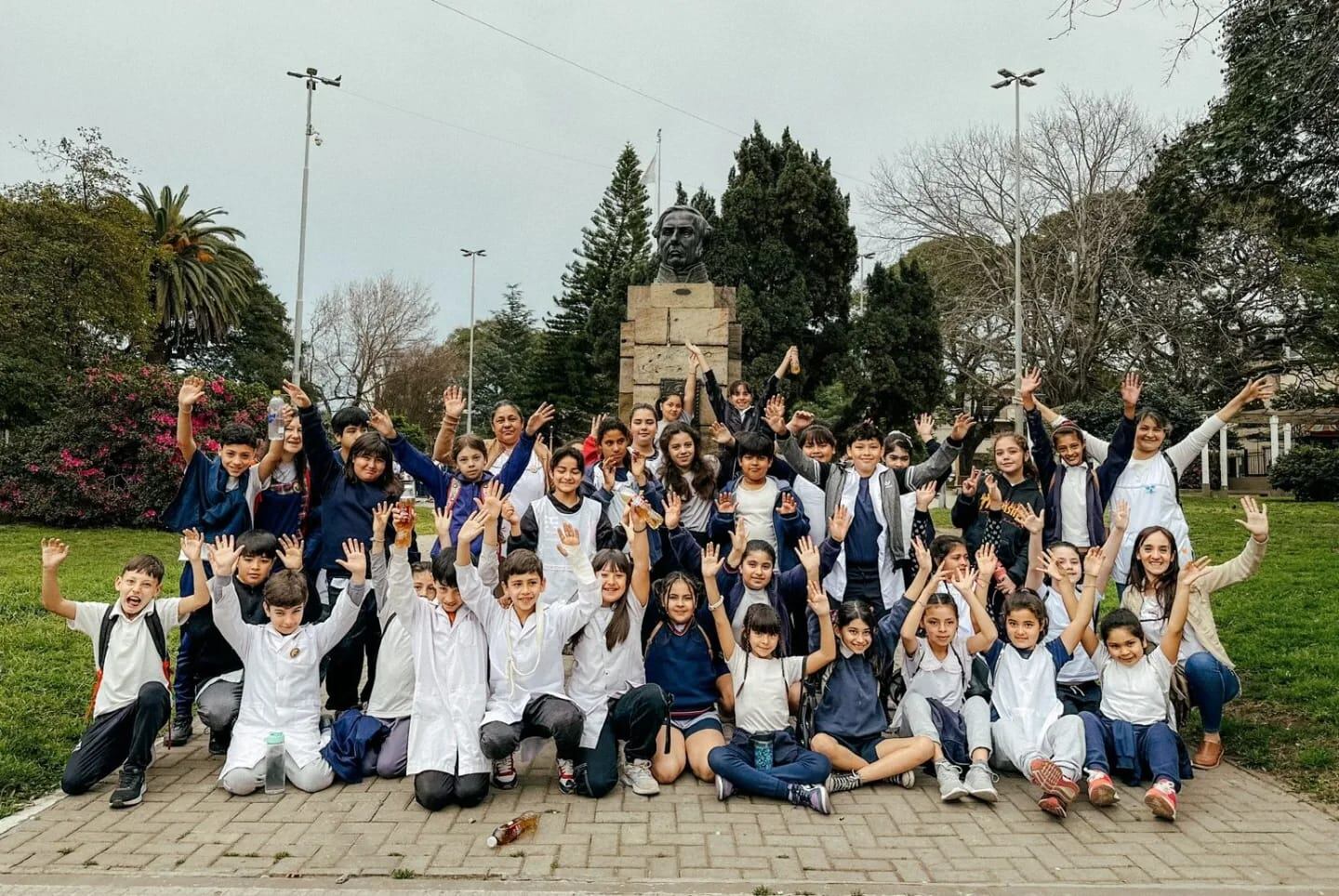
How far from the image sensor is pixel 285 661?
4.30m

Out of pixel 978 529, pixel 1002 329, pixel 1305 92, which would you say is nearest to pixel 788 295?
pixel 1002 329

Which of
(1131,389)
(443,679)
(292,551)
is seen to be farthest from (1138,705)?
(292,551)

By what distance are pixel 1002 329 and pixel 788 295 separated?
24.3 feet

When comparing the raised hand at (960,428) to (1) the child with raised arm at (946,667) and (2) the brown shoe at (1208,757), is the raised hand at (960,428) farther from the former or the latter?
(2) the brown shoe at (1208,757)

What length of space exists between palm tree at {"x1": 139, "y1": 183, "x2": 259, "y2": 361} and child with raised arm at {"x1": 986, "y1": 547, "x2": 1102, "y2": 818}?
3282cm

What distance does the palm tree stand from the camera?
31656mm

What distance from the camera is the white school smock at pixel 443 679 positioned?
3.96 meters

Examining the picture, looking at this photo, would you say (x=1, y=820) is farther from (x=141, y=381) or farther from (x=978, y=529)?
(x=141, y=381)

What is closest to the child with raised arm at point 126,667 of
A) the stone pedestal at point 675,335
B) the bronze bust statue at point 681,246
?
the stone pedestal at point 675,335

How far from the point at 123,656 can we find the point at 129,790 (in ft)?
2.04

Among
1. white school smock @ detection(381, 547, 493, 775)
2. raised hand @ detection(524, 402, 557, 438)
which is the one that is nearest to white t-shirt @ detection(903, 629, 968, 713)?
white school smock @ detection(381, 547, 493, 775)

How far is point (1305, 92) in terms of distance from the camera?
847 cm

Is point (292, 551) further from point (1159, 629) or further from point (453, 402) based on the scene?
point (1159, 629)

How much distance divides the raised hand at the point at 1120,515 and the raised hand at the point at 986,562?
26.2 inches
